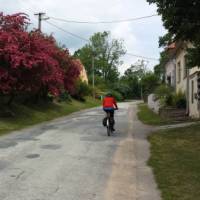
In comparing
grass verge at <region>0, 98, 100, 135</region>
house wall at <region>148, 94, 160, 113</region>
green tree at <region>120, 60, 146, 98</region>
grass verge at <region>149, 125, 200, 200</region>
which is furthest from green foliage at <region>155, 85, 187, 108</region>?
green tree at <region>120, 60, 146, 98</region>

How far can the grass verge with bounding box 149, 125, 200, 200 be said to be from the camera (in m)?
8.66

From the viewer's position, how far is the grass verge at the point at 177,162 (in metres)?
8.66

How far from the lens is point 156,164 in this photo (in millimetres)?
11492

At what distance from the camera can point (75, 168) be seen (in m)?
10.8

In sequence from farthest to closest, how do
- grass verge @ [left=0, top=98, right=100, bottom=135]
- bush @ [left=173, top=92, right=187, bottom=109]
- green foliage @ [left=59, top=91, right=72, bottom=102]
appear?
green foliage @ [left=59, top=91, right=72, bottom=102], bush @ [left=173, top=92, right=187, bottom=109], grass verge @ [left=0, top=98, right=100, bottom=135]

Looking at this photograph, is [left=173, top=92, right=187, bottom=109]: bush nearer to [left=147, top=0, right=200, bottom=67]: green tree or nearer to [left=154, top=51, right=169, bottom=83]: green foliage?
[left=147, top=0, right=200, bottom=67]: green tree

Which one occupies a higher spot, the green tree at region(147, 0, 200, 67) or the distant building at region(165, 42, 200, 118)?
the green tree at region(147, 0, 200, 67)

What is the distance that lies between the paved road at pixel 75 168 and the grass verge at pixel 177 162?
27cm

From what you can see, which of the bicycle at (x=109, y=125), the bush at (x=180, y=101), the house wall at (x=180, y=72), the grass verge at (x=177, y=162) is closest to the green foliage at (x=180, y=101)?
the bush at (x=180, y=101)

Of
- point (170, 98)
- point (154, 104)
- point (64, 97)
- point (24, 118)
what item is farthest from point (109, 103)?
point (64, 97)

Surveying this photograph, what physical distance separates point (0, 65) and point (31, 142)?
930 cm

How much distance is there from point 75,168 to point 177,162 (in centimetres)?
264

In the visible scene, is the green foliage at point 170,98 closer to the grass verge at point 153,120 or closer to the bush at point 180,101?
the bush at point 180,101

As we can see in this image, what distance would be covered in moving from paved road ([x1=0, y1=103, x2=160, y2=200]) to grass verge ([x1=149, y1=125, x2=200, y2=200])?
27cm
